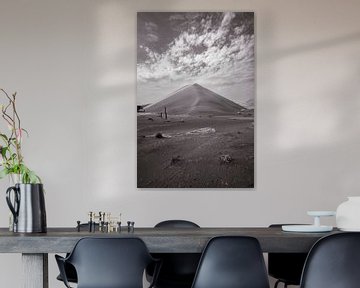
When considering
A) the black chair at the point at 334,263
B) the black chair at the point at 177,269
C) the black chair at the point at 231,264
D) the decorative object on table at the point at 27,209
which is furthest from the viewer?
the black chair at the point at 177,269

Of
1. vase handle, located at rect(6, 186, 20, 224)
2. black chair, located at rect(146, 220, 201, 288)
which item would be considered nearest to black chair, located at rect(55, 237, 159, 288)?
vase handle, located at rect(6, 186, 20, 224)

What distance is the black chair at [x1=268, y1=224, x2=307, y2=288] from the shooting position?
4.34m

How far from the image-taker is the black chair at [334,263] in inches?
123

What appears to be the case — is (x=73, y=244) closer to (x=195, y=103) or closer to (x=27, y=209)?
(x=27, y=209)

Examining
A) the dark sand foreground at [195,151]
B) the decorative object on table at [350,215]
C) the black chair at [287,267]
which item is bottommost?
the black chair at [287,267]

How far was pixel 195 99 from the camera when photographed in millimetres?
5461

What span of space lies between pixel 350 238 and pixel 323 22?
2.83 m

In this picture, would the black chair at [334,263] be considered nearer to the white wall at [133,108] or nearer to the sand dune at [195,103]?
the white wall at [133,108]

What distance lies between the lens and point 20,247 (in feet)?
10.6

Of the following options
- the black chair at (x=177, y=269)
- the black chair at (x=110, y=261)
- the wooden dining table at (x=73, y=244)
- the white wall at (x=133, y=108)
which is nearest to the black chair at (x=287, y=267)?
the black chair at (x=177, y=269)

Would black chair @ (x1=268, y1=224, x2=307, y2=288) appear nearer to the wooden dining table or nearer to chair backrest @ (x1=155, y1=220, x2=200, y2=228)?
chair backrest @ (x1=155, y1=220, x2=200, y2=228)

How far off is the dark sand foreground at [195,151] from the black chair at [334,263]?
7.47 ft

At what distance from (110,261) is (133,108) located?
2398 millimetres

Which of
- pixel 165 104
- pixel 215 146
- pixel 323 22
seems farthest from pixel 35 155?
pixel 323 22
